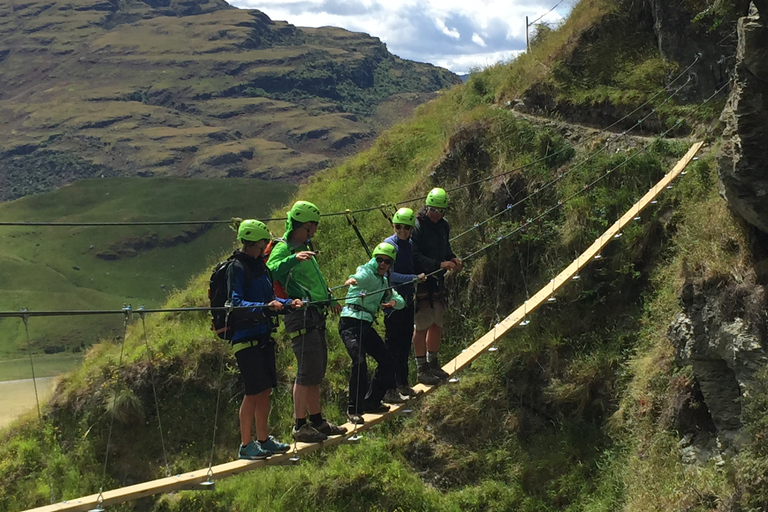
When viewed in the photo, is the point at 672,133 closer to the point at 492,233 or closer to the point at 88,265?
the point at 492,233

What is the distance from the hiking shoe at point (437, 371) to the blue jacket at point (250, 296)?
2.54 m

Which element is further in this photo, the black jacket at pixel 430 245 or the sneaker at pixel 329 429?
the black jacket at pixel 430 245

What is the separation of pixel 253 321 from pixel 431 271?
2480mm

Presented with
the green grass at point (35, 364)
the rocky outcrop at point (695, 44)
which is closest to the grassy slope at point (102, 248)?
the green grass at point (35, 364)

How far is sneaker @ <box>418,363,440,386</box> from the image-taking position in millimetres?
8672

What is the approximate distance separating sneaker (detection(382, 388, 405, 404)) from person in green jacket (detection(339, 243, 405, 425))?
35 centimetres

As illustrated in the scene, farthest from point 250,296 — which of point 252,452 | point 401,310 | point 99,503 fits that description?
point 99,503

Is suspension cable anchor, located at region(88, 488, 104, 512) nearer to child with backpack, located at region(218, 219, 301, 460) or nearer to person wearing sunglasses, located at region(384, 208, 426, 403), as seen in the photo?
child with backpack, located at region(218, 219, 301, 460)

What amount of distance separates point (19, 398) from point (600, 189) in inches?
2381

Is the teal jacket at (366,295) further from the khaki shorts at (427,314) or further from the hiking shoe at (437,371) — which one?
the hiking shoe at (437,371)

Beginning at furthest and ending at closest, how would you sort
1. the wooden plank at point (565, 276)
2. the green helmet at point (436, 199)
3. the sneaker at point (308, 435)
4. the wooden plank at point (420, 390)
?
1. the wooden plank at point (565, 276)
2. the green helmet at point (436, 199)
3. the sneaker at point (308, 435)
4. the wooden plank at point (420, 390)

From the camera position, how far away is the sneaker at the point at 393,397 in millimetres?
8109

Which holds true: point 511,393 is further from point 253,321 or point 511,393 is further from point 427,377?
point 253,321

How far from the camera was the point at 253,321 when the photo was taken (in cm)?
668
